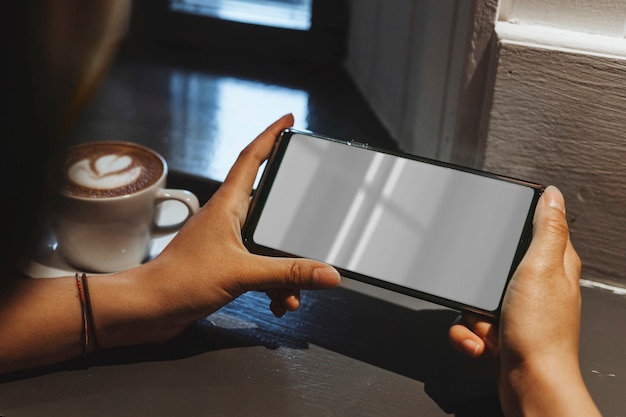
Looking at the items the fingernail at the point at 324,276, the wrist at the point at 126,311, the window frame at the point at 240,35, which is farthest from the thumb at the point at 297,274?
the window frame at the point at 240,35

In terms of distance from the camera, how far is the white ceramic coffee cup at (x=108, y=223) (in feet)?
2.33

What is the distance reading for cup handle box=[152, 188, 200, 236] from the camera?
0.75 m

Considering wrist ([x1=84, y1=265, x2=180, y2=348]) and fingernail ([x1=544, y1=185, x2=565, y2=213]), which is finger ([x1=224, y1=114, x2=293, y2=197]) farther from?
fingernail ([x1=544, y1=185, x2=565, y2=213])

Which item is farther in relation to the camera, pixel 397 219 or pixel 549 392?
pixel 397 219

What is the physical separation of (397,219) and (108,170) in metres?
0.32

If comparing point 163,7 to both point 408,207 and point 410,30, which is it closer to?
point 410,30

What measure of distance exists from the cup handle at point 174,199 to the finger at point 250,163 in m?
0.06

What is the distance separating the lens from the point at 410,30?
3.18 ft

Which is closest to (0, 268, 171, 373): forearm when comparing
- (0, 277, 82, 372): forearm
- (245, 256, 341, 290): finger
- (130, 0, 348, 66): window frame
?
(0, 277, 82, 372): forearm

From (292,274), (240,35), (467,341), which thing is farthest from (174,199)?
(240,35)

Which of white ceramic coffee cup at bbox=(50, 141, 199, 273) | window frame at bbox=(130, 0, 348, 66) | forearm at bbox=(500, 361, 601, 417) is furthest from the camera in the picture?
window frame at bbox=(130, 0, 348, 66)

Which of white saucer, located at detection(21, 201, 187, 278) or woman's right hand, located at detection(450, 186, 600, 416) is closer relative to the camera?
woman's right hand, located at detection(450, 186, 600, 416)

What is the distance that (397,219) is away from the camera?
704 mm

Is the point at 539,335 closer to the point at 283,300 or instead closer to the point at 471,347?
the point at 471,347
